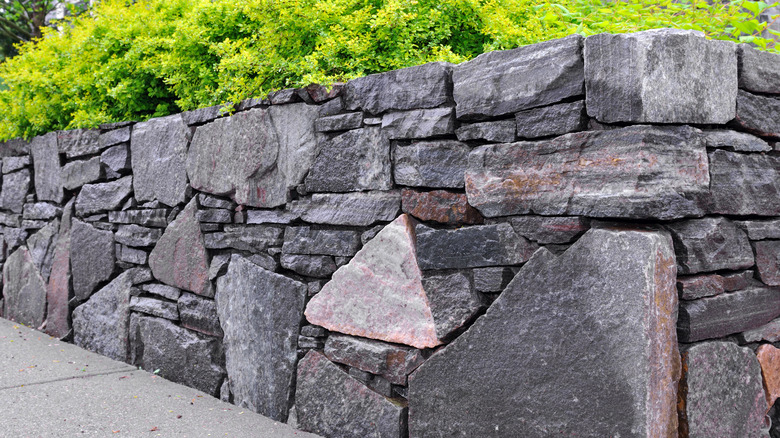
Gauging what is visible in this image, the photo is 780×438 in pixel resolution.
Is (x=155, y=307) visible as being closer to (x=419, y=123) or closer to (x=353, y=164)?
(x=353, y=164)

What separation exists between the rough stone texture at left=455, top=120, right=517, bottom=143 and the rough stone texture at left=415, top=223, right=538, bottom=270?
356mm

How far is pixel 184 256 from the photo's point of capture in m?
4.30

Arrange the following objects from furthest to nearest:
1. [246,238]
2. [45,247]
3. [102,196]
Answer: [45,247], [102,196], [246,238]

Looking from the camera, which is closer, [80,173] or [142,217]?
[142,217]

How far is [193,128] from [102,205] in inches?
52.6

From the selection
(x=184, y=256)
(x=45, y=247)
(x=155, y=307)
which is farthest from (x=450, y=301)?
(x=45, y=247)

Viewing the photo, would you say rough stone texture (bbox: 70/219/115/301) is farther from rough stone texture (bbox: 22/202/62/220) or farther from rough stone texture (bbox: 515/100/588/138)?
rough stone texture (bbox: 515/100/588/138)

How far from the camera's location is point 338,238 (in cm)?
331

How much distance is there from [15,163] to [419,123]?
500cm

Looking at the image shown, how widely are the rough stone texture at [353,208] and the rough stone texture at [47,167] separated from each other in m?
3.25

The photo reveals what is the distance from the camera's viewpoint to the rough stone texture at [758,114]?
247 cm

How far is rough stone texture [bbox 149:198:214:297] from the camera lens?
4164mm

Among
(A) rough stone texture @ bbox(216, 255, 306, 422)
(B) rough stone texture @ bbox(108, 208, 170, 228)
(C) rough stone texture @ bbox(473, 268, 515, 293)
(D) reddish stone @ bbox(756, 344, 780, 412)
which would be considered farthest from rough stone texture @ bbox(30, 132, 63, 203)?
(D) reddish stone @ bbox(756, 344, 780, 412)

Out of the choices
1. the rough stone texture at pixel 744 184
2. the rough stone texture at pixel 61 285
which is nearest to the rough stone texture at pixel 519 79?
the rough stone texture at pixel 744 184
